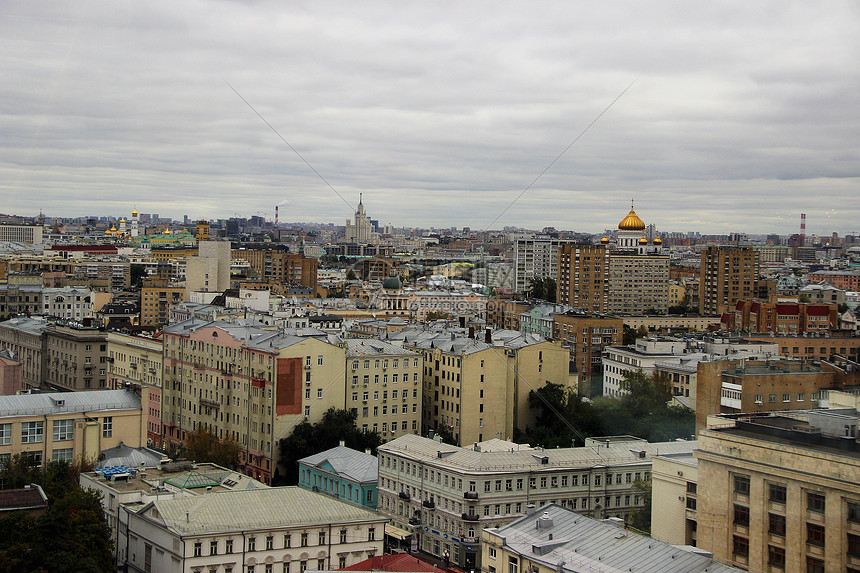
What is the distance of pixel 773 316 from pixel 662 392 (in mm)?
19765

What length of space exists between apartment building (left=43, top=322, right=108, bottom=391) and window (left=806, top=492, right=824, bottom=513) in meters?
27.7

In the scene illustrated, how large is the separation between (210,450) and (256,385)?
3.47 m

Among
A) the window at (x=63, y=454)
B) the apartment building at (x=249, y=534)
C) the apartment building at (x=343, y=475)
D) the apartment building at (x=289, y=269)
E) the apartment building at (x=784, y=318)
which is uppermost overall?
the apartment building at (x=289, y=269)

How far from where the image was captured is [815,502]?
599 inches

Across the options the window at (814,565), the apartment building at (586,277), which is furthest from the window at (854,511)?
the apartment building at (586,277)

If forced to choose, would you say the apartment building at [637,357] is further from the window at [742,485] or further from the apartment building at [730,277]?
the apartment building at [730,277]

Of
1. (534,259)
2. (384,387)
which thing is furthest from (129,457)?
(534,259)

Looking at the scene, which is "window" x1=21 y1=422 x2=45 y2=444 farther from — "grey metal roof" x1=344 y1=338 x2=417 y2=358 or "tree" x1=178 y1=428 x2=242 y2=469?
"grey metal roof" x1=344 y1=338 x2=417 y2=358

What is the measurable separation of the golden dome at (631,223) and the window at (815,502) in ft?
247

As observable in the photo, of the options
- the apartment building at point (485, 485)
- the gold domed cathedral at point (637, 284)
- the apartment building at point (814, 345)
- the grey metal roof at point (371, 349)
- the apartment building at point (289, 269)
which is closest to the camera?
the apartment building at point (485, 485)

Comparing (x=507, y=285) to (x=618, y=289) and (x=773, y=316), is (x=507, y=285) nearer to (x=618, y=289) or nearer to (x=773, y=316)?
(x=618, y=289)

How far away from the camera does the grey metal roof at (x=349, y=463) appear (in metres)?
25.1

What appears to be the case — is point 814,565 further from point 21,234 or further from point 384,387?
point 21,234

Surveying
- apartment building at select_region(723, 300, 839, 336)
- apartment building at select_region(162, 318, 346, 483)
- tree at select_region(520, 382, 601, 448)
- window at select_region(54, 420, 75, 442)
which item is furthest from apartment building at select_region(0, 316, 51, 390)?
apartment building at select_region(723, 300, 839, 336)
